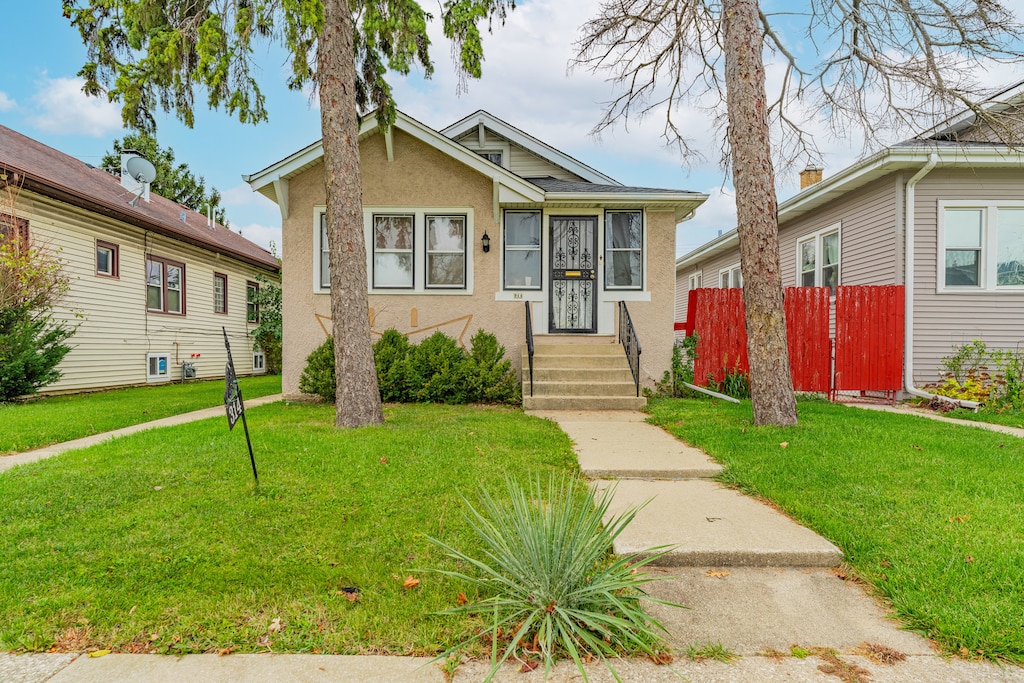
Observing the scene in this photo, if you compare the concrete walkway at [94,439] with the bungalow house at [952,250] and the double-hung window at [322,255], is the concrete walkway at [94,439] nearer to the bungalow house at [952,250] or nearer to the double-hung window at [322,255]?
the double-hung window at [322,255]

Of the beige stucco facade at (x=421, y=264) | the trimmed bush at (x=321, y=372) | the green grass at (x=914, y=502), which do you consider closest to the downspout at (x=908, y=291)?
the green grass at (x=914, y=502)

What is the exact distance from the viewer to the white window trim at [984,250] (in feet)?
29.0

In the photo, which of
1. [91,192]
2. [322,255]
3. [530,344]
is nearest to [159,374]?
[91,192]

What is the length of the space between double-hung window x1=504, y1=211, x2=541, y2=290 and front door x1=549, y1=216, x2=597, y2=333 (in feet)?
0.99

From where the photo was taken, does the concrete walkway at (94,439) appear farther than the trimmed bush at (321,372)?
No

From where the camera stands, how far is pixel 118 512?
3426 mm

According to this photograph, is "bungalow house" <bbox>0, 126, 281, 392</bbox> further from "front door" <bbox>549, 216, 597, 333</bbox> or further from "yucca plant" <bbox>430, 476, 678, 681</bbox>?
"yucca plant" <bbox>430, 476, 678, 681</bbox>

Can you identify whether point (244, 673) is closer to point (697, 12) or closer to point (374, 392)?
point (374, 392)

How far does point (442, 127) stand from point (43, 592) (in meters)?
10.5

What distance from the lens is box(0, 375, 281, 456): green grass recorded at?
6.11 metres

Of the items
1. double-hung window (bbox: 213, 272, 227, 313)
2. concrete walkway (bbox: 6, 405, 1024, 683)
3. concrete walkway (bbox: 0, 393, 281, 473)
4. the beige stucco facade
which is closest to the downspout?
the beige stucco facade

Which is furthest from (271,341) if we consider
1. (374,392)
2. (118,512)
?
(118,512)

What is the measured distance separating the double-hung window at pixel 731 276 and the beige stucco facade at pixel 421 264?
676 centimetres

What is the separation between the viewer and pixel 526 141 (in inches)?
440
